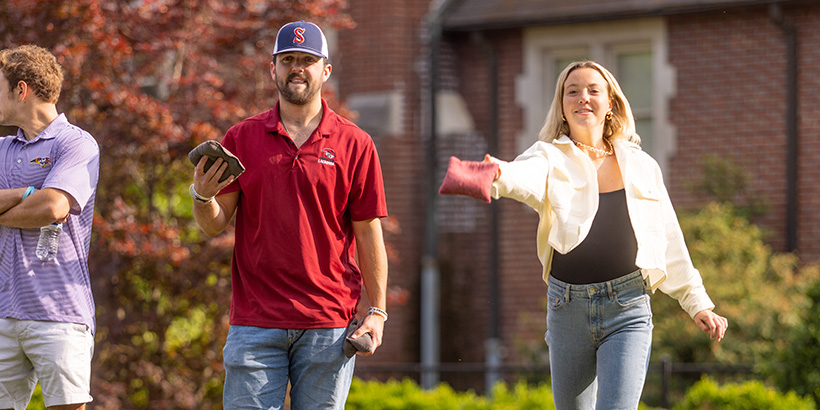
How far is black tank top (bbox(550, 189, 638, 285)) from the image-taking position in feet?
16.2

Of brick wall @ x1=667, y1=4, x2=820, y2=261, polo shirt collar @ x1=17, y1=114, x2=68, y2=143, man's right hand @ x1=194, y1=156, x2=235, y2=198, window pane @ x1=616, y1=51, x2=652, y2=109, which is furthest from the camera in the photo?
window pane @ x1=616, y1=51, x2=652, y2=109

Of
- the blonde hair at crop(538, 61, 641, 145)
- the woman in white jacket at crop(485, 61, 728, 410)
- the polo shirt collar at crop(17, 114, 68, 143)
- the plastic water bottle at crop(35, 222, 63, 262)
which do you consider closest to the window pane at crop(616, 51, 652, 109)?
the blonde hair at crop(538, 61, 641, 145)

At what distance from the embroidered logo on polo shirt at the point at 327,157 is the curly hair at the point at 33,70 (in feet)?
4.02

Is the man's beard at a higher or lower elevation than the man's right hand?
higher

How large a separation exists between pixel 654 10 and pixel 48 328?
943cm

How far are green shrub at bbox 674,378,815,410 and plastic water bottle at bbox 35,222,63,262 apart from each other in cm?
508

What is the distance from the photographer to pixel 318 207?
15.3 feet

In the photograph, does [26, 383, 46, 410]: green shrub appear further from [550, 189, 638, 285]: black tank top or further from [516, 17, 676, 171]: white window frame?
[516, 17, 676, 171]: white window frame

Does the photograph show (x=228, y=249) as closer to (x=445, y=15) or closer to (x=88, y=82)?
(x=88, y=82)

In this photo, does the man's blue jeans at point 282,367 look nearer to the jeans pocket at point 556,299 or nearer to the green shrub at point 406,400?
the jeans pocket at point 556,299

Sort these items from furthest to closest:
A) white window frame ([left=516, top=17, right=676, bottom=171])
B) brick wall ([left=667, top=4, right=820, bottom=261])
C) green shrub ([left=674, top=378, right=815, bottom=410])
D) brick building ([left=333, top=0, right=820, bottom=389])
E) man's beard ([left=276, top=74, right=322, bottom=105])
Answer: white window frame ([left=516, top=17, right=676, bottom=171]), brick building ([left=333, top=0, right=820, bottom=389]), brick wall ([left=667, top=4, right=820, bottom=261]), green shrub ([left=674, top=378, right=815, bottom=410]), man's beard ([left=276, top=74, right=322, bottom=105])

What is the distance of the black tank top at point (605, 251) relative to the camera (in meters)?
4.93

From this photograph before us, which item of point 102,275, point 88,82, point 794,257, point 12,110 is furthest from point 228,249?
point 794,257

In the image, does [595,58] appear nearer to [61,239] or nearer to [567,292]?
[567,292]
